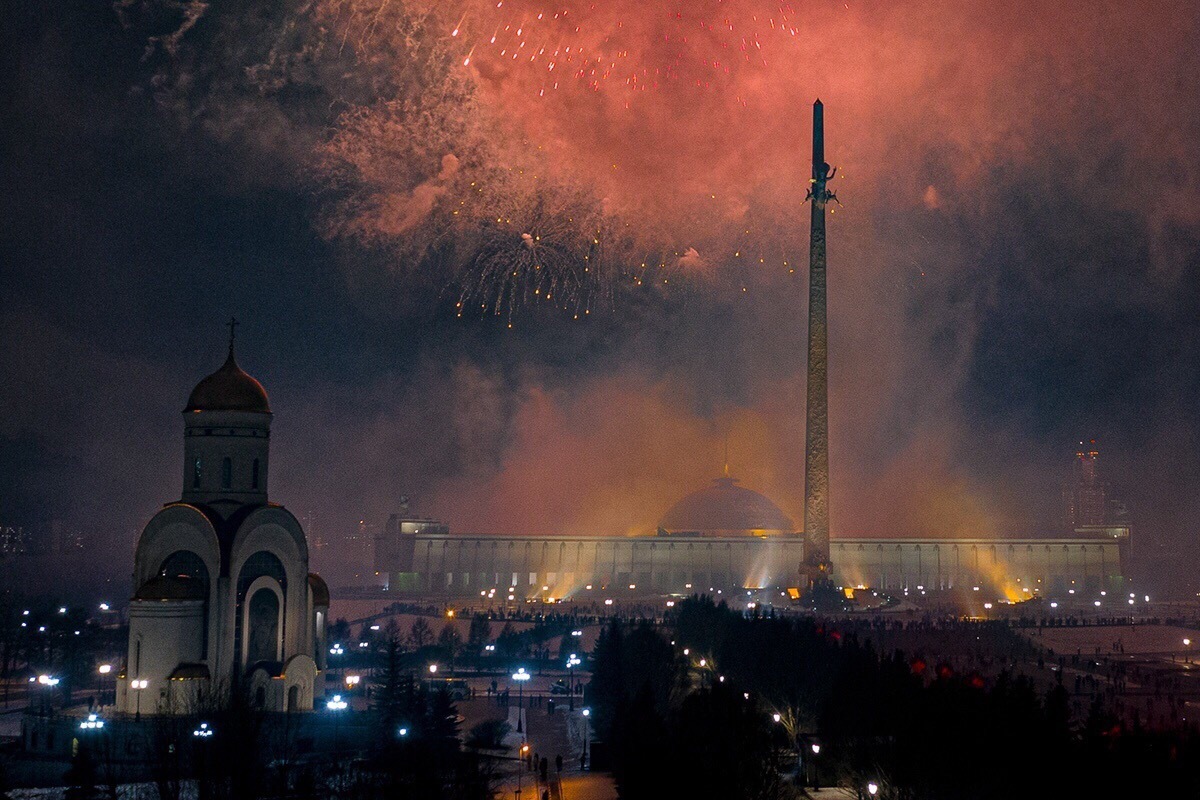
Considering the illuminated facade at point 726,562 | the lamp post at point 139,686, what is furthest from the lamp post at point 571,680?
the illuminated facade at point 726,562

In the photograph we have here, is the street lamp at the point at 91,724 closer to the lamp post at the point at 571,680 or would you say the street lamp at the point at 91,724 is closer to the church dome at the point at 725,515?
the lamp post at the point at 571,680

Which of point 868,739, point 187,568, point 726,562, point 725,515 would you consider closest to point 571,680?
point 187,568

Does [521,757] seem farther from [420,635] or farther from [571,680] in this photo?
[420,635]

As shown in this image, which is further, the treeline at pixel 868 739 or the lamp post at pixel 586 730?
the lamp post at pixel 586 730

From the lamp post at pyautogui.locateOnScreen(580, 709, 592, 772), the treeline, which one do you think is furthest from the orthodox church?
the treeline

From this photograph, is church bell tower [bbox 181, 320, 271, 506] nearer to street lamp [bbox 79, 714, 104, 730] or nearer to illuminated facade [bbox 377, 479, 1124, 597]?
street lamp [bbox 79, 714, 104, 730]

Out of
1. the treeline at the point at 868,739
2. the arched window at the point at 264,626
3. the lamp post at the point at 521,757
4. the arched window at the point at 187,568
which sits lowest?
the lamp post at the point at 521,757

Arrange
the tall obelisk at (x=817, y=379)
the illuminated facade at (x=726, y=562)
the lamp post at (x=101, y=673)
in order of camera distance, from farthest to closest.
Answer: the illuminated facade at (x=726, y=562) → the tall obelisk at (x=817, y=379) → the lamp post at (x=101, y=673)
